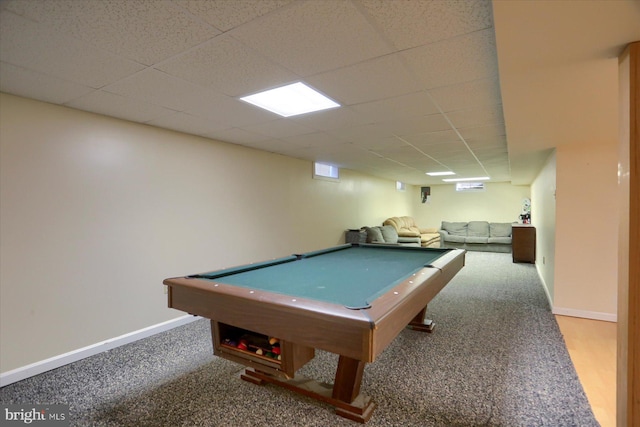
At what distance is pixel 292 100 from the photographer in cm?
242

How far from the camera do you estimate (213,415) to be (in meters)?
1.78

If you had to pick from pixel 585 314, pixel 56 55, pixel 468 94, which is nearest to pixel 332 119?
pixel 468 94

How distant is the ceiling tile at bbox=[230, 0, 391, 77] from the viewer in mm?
1284

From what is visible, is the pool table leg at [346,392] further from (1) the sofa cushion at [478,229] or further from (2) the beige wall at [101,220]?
(1) the sofa cushion at [478,229]

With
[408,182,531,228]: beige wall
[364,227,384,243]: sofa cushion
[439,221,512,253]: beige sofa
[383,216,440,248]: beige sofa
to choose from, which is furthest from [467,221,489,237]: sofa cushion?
[364,227,384,243]: sofa cushion

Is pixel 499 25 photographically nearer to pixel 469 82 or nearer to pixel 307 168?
pixel 469 82

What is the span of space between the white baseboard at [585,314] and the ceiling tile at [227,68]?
12.5ft

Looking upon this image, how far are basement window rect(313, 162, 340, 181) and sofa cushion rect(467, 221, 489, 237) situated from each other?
16.7 ft

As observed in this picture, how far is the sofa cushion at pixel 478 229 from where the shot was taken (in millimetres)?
8734

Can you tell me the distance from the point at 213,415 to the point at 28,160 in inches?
87.8

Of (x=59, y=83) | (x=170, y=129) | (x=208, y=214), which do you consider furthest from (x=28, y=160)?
(x=208, y=214)

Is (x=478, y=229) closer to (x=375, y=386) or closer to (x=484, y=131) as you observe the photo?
(x=484, y=131)

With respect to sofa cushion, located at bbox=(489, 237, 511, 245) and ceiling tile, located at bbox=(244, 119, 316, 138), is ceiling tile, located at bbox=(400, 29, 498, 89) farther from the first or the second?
sofa cushion, located at bbox=(489, 237, 511, 245)

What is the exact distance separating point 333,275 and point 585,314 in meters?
3.10
